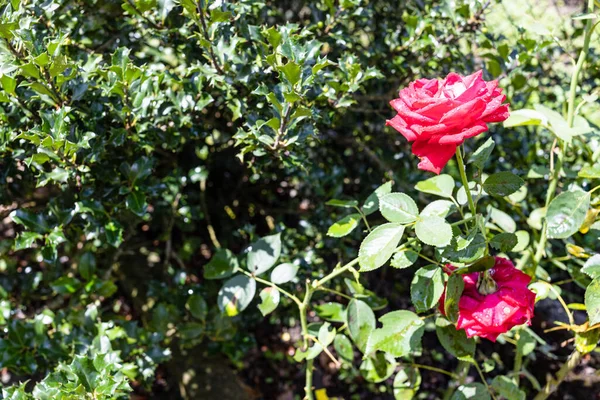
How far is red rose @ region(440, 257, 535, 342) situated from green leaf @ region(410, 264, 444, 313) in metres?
0.04

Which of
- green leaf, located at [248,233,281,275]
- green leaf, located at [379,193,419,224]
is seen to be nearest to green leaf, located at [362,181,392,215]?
green leaf, located at [379,193,419,224]

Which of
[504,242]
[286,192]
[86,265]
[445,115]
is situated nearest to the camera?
[445,115]

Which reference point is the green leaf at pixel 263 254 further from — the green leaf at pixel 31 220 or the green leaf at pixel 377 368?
the green leaf at pixel 31 220

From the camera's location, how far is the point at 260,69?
137cm

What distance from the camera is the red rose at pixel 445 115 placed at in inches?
36.9

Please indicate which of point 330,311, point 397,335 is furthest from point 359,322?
point 330,311

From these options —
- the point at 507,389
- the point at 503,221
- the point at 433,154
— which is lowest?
the point at 507,389

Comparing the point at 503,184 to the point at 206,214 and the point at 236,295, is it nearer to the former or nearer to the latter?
the point at 236,295

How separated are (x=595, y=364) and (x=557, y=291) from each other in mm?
897

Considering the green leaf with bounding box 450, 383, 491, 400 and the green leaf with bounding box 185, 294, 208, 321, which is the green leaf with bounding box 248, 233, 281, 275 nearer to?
the green leaf with bounding box 185, 294, 208, 321

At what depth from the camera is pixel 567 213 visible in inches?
47.1

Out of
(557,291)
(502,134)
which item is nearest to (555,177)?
(557,291)

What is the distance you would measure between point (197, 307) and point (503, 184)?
2.89 feet

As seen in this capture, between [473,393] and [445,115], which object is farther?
[473,393]
